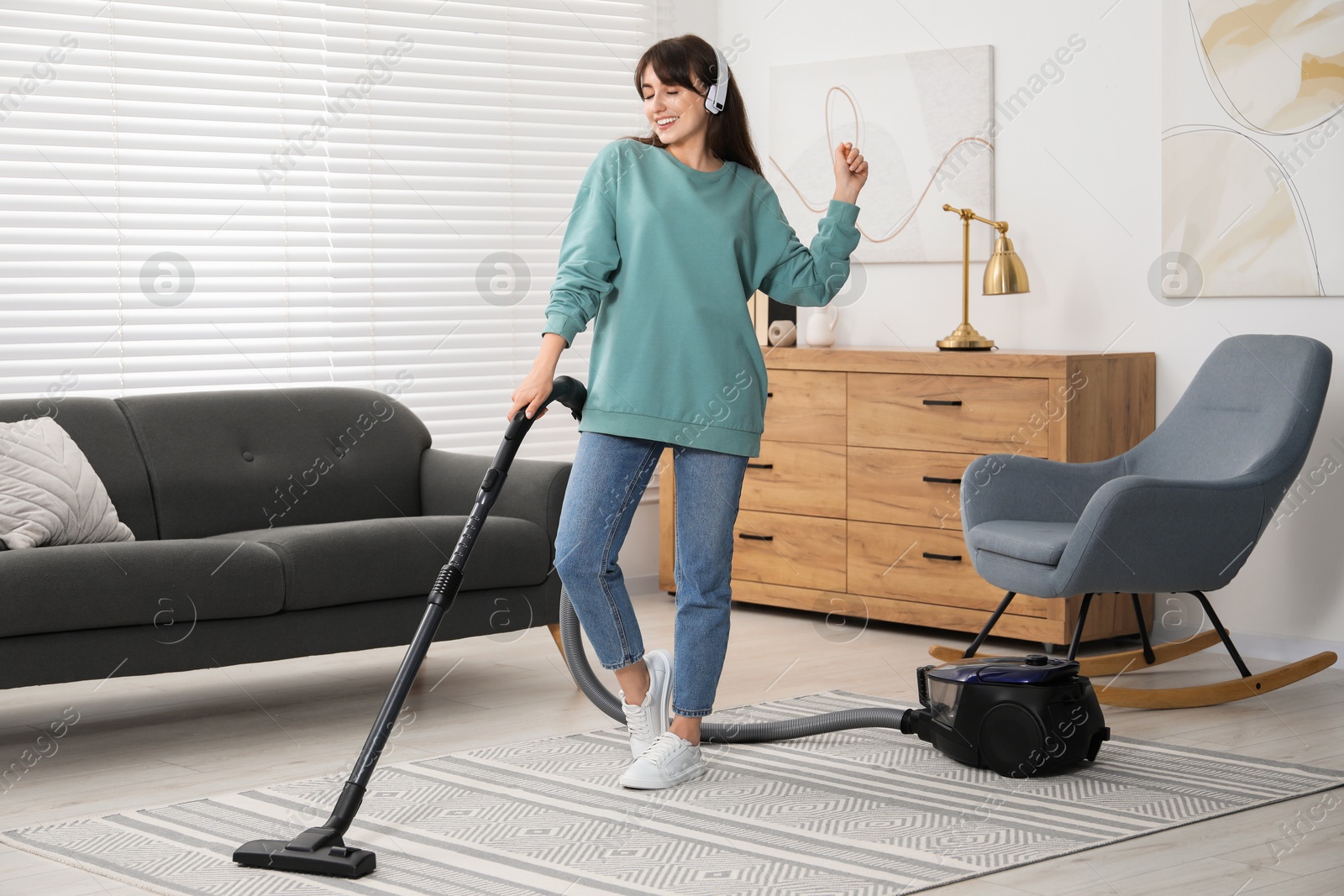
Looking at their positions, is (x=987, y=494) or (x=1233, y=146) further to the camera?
(x=1233, y=146)

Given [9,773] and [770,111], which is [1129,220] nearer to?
[770,111]

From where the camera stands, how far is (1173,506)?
3.48 metres

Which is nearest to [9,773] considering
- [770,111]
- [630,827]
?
[630,827]

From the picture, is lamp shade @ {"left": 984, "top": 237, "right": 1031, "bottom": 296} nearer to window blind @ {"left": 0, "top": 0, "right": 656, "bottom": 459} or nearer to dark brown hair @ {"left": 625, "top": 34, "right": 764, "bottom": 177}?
window blind @ {"left": 0, "top": 0, "right": 656, "bottom": 459}

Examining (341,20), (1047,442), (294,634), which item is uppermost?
(341,20)

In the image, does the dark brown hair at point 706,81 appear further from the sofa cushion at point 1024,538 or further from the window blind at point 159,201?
the window blind at point 159,201

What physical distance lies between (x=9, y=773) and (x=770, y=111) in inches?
141

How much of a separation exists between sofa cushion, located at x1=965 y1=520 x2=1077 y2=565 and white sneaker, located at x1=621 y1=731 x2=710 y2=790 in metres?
1.11

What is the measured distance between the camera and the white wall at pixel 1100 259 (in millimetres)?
4117

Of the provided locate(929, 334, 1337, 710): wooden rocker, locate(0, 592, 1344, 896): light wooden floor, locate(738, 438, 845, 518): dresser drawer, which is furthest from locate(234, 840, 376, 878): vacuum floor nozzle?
locate(738, 438, 845, 518): dresser drawer

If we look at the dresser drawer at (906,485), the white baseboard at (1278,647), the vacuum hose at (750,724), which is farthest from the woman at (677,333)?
the white baseboard at (1278,647)

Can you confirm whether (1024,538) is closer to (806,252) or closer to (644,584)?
(806,252)

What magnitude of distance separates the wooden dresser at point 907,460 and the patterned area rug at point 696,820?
1249 mm

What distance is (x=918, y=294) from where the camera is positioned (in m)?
5.11
